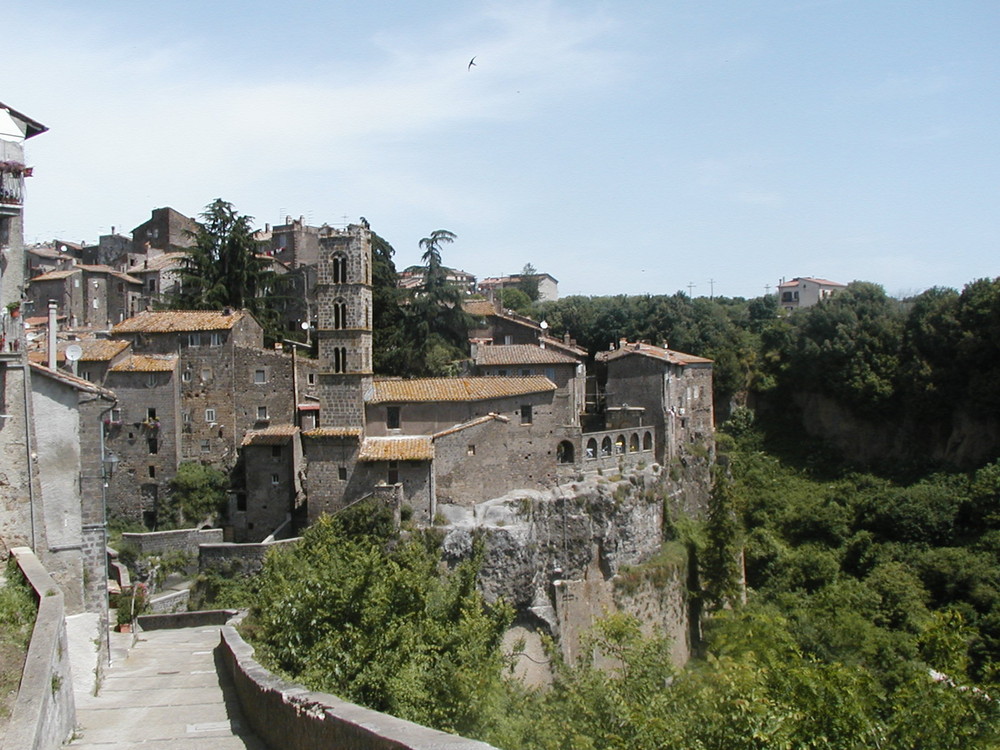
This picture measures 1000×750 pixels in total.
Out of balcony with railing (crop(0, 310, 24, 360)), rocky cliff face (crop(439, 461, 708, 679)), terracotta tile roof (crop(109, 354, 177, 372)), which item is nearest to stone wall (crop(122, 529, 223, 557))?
terracotta tile roof (crop(109, 354, 177, 372))

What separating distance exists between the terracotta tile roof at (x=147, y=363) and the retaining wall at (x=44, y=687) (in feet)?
94.9

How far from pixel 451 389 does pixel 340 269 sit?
6.92m

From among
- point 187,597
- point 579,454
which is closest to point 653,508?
point 579,454

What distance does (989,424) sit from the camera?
176 ft

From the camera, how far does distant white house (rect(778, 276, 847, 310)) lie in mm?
94250

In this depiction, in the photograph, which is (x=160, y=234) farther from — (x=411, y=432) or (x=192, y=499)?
(x=411, y=432)

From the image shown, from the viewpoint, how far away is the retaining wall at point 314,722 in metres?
8.13

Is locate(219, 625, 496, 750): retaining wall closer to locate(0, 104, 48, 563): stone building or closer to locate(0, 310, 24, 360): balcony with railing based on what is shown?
locate(0, 104, 48, 563): stone building

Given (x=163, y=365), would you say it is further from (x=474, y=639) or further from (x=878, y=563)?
(x=878, y=563)

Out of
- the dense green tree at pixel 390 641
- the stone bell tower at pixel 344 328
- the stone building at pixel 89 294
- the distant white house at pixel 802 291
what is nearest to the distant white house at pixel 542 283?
the distant white house at pixel 802 291

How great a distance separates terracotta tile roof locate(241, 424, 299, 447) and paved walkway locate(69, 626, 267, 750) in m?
19.3

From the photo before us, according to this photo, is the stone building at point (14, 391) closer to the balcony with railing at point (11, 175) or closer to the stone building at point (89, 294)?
the balcony with railing at point (11, 175)

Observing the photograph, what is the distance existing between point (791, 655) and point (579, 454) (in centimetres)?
2406

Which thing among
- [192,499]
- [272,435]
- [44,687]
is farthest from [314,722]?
[192,499]
